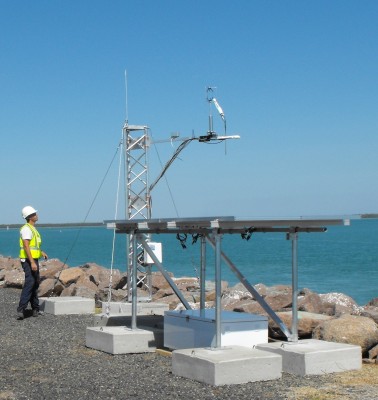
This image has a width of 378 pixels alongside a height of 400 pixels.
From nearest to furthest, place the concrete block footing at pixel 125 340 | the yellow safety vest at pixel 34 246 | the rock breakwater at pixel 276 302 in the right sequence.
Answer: the rock breakwater at pixel 276 302, the concrete block footing at pixel 125 340, the yellow safety vest at pixel 34 246

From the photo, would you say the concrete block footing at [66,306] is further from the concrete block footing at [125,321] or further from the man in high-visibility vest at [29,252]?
the concrete block footing at [125,321]

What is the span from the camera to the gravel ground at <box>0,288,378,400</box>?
9812 mm

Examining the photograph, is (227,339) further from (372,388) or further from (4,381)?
(4,381)

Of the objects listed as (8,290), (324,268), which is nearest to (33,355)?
(8,290)

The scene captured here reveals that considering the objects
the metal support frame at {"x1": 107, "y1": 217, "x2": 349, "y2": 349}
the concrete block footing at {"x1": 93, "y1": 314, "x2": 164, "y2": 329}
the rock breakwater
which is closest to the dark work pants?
the rock breakwater

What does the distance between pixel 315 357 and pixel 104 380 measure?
2.48 m

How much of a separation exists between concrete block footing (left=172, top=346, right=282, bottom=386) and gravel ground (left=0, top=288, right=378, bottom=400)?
3.5 inches

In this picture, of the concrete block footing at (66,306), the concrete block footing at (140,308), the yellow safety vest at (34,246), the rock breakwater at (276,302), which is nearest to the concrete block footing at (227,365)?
the rock breakwater at (276,302)

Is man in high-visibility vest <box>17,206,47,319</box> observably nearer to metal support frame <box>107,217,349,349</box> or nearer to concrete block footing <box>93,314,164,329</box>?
concrete block footing <box>93,314,164,329</box>

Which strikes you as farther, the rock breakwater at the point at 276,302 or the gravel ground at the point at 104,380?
the rock breakwater at the point at 276,302

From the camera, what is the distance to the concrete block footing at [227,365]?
10.1 m

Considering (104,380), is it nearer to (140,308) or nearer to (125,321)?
(125,321)

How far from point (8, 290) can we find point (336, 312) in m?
10.5

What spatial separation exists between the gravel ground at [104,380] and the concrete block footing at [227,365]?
89 mm
